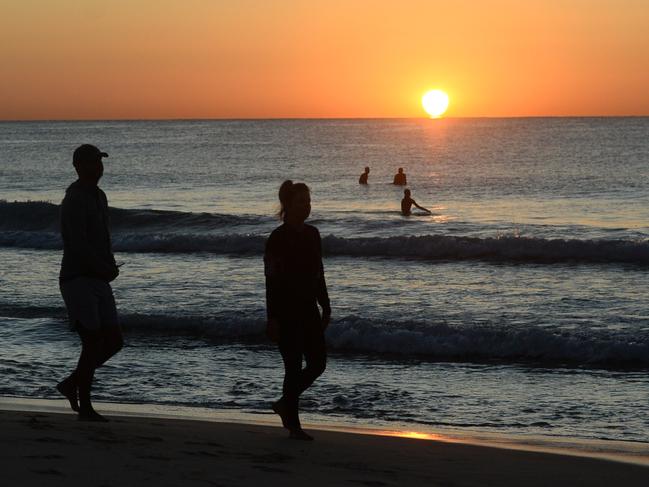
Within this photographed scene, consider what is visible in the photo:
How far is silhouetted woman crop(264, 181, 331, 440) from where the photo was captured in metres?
6.56

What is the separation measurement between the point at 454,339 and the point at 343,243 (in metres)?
12.4

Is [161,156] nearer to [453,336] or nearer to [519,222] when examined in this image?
[519,222]

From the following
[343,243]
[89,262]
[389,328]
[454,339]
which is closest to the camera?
[89,262]

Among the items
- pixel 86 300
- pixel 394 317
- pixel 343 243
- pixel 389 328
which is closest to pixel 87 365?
pixel 86 300

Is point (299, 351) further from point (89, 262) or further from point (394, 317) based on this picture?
point (394, 317)

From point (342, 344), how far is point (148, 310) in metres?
3.54

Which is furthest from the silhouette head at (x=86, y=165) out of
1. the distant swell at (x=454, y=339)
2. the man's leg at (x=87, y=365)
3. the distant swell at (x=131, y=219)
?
the distant swell at (x=131, y=219)

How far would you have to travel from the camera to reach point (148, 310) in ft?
46.6

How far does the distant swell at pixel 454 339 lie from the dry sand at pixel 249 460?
4394 mm

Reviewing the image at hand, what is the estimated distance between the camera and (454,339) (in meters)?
11.8

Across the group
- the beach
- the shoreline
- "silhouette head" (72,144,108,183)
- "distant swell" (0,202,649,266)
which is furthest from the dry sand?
"distant swell" (0,202,649,266)

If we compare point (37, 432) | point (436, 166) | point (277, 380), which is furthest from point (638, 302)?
point (436, 166)

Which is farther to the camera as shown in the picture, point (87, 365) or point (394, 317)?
point (394, 317)

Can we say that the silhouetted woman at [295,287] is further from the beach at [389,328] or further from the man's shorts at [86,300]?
the man's shorts at [86,300]
